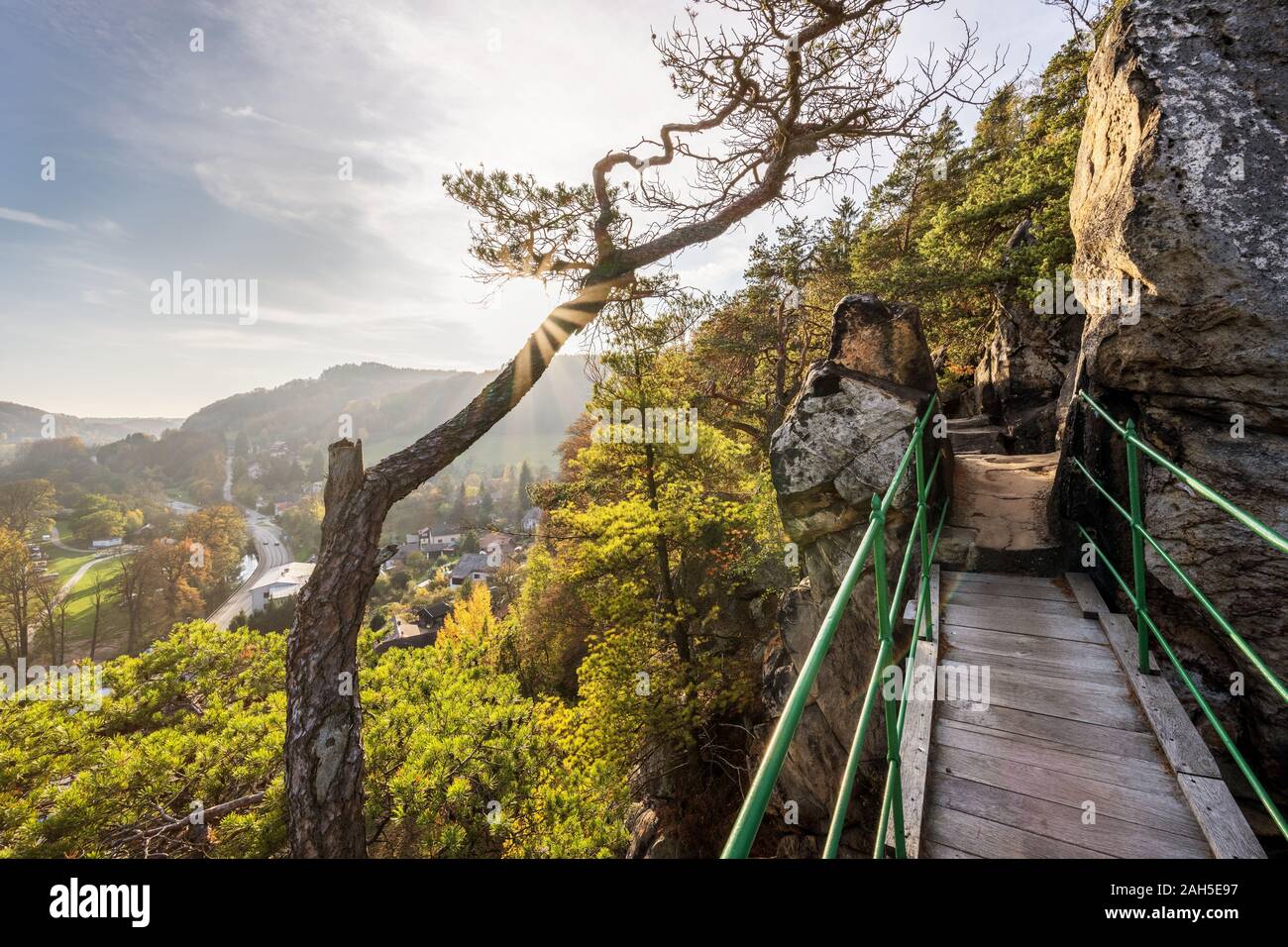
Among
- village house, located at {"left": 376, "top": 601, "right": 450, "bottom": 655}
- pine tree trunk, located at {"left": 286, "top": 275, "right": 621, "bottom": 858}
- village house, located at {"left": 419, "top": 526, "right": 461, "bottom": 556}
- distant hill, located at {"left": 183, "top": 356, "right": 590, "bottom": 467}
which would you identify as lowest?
village house, located at {"left": 376, "top": 601, "right": 450, "bottom": 655}

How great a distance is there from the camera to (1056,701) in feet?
8.79

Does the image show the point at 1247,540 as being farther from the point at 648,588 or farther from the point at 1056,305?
the point at 648,588

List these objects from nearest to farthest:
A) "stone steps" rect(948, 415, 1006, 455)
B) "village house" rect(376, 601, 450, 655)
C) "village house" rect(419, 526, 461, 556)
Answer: "stone steps" rect(948, 415, 1006, 455) → "village house" rect(376, 601, 450, 655) → "village house" rect(419, 526, 461, 556)

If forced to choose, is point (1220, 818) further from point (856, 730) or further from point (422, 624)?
point (422, 624)

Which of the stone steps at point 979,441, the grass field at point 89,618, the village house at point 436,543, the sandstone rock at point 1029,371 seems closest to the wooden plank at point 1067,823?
the stone steps at point 979,441

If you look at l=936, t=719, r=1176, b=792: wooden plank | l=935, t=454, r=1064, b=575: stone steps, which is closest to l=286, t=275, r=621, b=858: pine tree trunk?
l=936, t=719, r=1176, b=792: wooden plank

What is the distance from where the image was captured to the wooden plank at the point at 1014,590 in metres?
3.78

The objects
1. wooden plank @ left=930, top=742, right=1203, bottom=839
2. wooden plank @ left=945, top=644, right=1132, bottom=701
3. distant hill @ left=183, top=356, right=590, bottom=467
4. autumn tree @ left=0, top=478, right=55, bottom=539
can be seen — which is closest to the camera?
wooden plank @ left=930, top=742, right=1203, bottom=839

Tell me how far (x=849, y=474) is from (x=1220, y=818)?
12.2 feet

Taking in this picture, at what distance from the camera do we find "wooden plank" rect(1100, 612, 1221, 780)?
2.15m

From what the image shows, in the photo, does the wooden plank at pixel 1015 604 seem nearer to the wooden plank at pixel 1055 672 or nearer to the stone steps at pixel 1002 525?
the stone steps at pixel 1002 525

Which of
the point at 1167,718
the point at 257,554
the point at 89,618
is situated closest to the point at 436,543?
the point at 257,554

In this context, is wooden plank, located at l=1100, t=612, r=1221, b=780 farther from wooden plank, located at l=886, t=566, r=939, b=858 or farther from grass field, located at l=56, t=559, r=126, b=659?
grass field, located at l=56, t=559, r=126, b=659
